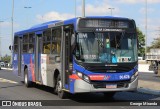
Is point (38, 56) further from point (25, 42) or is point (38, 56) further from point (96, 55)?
point (96, 55)

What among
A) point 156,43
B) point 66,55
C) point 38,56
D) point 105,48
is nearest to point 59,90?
point 66,55

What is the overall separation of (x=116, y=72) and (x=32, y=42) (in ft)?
23.1

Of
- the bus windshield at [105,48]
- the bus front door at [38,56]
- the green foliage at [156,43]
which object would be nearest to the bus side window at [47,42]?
the bus front door at [38,56]

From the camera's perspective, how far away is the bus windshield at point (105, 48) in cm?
1398

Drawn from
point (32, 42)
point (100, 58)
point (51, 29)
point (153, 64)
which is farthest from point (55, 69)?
point (153, 64)

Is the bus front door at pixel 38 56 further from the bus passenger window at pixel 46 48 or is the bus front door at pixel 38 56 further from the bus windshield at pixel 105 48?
the bus windshield at pixel 105 48

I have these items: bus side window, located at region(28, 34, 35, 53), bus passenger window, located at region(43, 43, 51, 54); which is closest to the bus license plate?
bus passenger window, located at region(43, 43, 51, 54)

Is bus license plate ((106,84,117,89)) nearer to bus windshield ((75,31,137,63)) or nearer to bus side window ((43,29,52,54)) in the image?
bus windshield ((75,31,137,63))

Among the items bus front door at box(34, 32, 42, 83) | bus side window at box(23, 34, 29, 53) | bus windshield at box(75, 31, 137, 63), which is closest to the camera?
bus windshield at box(75, 31, 137, 63)

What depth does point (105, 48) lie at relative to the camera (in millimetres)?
14148

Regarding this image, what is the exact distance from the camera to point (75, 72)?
45.9ft

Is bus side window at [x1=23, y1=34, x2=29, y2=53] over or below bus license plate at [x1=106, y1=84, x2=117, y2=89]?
over

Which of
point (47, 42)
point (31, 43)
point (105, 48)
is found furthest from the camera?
point (31, 43)

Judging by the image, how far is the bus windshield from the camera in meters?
14.0
